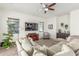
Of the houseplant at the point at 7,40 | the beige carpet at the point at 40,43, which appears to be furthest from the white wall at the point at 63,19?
the houseplant at the point at 7,40

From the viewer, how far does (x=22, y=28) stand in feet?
8.80

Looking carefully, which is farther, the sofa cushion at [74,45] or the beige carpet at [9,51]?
the beige carpet at [9,51]

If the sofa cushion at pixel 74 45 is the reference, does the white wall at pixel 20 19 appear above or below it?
above

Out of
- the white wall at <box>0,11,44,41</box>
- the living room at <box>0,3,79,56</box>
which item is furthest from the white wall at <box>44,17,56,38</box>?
the white wall at <box>0,11,44,41</box>

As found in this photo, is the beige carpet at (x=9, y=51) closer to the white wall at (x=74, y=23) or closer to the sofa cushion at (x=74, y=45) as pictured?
the sofa cushion at (x=74, y=45)

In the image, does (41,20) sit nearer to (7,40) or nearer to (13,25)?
(13,25)

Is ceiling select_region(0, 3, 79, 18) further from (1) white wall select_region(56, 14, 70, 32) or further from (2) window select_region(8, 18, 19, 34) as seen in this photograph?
(2) window select_region(8, 18, 19, 34)

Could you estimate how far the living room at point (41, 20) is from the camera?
2482 mm

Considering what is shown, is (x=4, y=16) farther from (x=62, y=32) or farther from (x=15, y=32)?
(x=62, y=32)

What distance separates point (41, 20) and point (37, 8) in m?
0.27

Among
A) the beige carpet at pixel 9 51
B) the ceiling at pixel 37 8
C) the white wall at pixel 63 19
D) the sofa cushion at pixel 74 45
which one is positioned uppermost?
the ceiling at pixel 37 8

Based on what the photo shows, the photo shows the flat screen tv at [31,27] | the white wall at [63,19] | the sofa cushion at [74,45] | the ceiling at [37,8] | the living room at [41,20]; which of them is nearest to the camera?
the sofa cushion at [74,45]

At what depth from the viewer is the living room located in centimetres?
248

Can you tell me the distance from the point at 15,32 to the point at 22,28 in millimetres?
186
